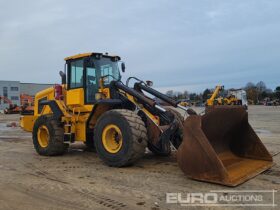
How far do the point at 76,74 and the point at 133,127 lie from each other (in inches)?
112

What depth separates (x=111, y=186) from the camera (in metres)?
5.77

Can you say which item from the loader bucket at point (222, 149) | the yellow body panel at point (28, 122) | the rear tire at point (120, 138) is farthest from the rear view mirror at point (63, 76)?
the loader bucket at point (222, 149)

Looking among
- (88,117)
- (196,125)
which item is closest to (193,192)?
(196,125)

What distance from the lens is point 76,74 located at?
891 centimetres

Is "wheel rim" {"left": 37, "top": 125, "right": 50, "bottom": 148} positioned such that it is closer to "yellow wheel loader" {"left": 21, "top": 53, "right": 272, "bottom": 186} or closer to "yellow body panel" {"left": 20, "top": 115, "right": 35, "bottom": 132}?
"yellow wheel loader" {"left": 21, "top": 53, "right": 272, "bottom": 186}

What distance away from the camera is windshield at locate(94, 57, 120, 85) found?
8.55m

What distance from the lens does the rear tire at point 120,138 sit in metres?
6.78

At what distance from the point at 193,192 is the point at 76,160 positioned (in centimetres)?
394

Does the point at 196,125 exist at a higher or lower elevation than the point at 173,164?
higher

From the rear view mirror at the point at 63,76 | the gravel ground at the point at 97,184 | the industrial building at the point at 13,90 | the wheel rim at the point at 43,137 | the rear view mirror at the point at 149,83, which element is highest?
the industrial building at the point at 13,90

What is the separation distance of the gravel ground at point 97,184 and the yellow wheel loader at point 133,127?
0.92ft

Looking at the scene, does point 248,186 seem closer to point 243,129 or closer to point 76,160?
point 243,129

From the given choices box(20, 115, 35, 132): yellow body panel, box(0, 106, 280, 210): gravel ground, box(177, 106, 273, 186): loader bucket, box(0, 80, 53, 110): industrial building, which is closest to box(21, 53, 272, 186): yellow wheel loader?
box(177, 106, 273, 186): loader bucket

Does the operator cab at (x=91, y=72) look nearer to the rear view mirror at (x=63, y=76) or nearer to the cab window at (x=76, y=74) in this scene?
the cab window at (x=76, y=74)
